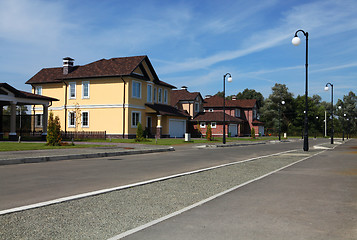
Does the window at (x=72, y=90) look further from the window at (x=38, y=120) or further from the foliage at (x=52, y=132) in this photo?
the foliage at (x=52, y=132)

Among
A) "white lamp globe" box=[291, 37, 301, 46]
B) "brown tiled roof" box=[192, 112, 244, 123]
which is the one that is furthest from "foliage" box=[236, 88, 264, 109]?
"white lamp globe" box=[291, 37, 301, 46]

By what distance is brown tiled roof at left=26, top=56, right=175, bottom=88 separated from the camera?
40125 mm

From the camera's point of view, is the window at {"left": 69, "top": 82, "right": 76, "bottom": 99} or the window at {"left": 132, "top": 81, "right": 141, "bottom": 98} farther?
the window at {"left": 69, "top": 82, "right": 76, "bottom": 99}

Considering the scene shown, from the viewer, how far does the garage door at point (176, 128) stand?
4596cm

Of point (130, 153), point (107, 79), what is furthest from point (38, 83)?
point (130, 153)

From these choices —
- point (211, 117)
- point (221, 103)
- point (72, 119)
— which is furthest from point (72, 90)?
point (221, 103)

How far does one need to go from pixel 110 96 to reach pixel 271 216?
35.7m

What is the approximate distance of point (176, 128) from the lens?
→ 4744 centimetres

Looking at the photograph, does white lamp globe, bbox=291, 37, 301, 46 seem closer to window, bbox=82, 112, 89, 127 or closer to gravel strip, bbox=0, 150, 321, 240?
gravel strip, bbox=0, 150, 321, 240

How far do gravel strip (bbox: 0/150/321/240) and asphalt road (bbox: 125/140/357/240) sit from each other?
50 centimetres

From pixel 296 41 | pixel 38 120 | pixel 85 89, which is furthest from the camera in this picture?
pixel 38 120

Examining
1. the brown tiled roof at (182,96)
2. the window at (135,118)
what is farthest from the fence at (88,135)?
the brown tiled roof at (182,96)

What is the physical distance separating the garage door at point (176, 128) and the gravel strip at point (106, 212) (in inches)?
1433

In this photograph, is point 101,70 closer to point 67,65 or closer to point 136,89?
point 136,89
